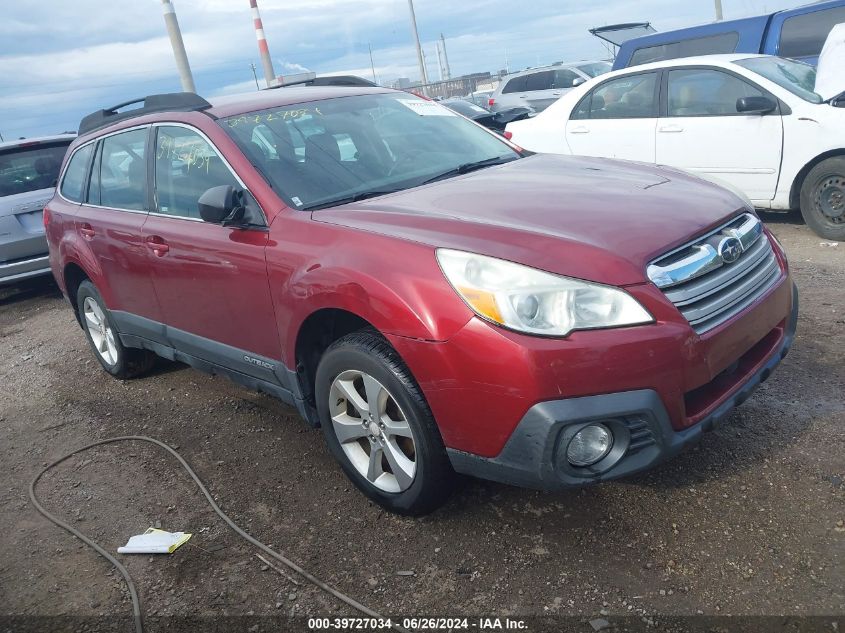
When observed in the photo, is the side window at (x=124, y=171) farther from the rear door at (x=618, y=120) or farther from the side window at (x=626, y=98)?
the side window at (x=626, y=98)

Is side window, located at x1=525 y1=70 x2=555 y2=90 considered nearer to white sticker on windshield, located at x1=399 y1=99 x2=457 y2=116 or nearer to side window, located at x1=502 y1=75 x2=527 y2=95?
side window, located at x1=502 y1=75 x2=527 y2=95

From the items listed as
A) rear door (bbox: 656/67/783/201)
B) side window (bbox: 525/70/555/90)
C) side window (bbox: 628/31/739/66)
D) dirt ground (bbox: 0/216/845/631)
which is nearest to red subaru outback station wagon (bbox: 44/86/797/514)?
dirt ground (bbox: 0/216/845/631)

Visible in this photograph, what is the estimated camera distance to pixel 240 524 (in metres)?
3.08

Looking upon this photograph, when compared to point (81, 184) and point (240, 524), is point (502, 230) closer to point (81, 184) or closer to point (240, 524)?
point (240, 524)

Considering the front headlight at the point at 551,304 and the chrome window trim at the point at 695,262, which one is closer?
the front headlight at the point at 551,304

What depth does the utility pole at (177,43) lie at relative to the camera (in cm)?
1820

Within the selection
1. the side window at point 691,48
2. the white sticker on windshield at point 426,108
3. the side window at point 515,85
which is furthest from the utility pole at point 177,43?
the white sticker on windshield at point 426,108

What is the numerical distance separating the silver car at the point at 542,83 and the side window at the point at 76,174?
12.2m

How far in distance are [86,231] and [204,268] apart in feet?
5.21

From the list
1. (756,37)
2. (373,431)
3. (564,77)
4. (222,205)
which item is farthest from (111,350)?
(564,77)

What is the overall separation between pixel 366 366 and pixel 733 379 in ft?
4.45

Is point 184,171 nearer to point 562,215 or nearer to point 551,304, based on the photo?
point 562,215

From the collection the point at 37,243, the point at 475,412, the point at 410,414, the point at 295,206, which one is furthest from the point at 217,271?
the point at 37,243

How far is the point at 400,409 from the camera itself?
264 cm
